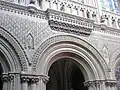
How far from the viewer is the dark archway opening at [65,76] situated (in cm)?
1243

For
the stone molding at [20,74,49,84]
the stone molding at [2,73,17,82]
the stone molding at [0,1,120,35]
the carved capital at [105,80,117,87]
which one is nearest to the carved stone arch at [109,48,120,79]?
the carved capital at [105,80,117,87]

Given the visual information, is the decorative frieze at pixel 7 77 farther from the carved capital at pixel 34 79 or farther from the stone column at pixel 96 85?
the stone column at pixel 96 85

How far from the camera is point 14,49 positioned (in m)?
8.23

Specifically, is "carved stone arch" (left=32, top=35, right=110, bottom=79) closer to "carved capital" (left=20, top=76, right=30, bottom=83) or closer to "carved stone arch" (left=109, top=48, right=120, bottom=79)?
"carved stone arch" (left=109, top=48, right=120, bottom=79)

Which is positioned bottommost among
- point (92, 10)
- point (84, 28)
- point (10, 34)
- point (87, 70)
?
point (87, 70)

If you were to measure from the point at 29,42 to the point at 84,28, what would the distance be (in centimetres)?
290

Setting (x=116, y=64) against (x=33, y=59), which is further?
(x=116, y=64)

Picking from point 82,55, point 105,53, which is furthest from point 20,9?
point 105,53

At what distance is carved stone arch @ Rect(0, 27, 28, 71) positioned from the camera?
26.7 feet

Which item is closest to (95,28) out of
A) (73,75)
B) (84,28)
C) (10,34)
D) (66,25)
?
(84,28)

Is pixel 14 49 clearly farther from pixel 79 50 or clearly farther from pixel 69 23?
→ pixel 79 50

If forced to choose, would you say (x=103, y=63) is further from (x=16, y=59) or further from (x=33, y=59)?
(x=16, y=59)

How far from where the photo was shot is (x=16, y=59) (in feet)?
26.8

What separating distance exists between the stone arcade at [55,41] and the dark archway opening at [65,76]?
226 mm
